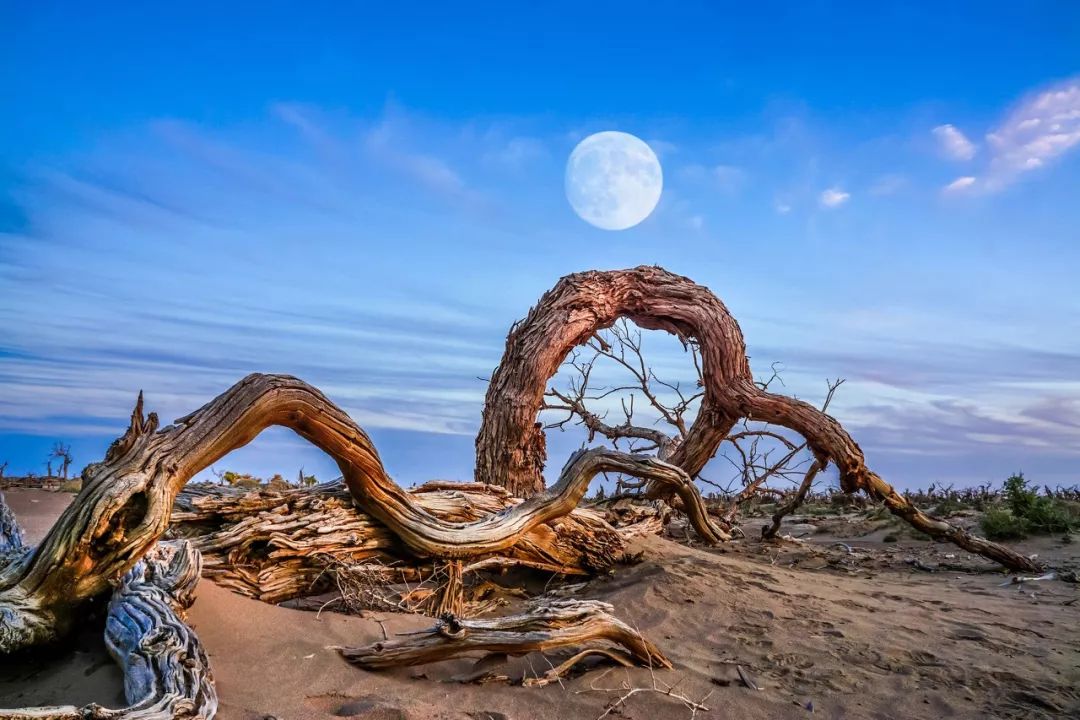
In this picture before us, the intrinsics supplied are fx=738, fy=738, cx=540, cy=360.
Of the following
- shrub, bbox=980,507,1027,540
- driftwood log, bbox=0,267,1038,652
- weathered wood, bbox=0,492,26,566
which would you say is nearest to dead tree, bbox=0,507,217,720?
driftwood log, bbox=0,267,1038,652

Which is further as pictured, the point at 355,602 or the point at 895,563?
the point at 895,563

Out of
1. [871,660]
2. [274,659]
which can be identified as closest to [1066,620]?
[871,660]

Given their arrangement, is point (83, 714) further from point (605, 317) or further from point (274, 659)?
point (605, 317)

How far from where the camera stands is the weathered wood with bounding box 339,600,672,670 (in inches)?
162

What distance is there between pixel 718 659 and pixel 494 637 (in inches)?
67.6

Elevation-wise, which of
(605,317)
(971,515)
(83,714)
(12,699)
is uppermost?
(605,317)

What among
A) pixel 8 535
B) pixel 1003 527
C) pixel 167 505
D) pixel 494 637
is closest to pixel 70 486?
pixel 8 535

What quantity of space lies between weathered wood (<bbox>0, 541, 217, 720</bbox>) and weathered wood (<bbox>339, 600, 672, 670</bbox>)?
0.94m

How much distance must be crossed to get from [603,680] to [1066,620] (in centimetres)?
455

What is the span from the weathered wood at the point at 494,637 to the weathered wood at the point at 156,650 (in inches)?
37.1

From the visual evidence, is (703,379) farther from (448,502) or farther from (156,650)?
(156,650)

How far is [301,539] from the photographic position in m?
5.64

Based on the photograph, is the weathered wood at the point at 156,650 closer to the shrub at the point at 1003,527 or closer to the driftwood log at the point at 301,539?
the driftwood log at the point at 301,539

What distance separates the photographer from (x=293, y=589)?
5562mm
